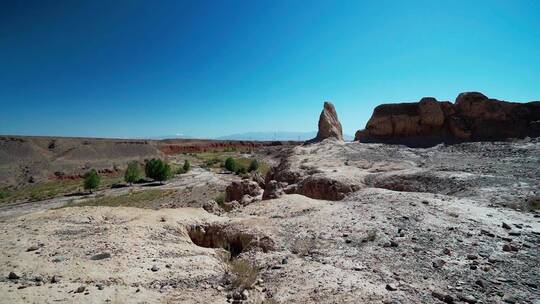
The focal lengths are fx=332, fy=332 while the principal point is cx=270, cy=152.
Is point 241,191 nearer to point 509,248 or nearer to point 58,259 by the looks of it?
point 58,259

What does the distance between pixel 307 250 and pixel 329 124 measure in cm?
1806

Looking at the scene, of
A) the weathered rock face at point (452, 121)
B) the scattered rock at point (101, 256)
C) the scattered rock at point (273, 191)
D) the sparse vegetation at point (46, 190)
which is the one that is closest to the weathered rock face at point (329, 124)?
the weathered rock face at point (452, 121)

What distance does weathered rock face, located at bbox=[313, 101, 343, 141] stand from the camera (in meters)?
25.2

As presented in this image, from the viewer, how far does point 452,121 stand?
21.8m

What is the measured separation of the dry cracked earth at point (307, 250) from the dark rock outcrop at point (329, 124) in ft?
38.7

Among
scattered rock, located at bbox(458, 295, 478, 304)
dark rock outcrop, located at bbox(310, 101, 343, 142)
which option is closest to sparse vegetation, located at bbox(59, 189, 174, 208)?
dark rock outcrop, located at bbox(310, 101, 343, 142)

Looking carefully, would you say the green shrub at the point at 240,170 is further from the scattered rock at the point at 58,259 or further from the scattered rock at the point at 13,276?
the scattered rock at the point at 13,276

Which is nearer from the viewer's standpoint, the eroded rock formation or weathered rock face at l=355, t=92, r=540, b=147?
the eroded rock formation

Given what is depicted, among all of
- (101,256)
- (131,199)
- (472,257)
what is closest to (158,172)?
(131,199)

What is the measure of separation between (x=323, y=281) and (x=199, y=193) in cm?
3721

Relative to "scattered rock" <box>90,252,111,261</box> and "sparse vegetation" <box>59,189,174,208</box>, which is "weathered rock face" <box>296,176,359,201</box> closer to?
"scattered rock" <box>90,252,111,261</box>

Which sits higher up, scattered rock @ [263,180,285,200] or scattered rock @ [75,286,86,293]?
scattered rock @ [263,180,285,200]

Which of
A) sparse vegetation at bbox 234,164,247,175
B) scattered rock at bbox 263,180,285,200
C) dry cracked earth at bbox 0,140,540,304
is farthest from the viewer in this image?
sparse vegetation at bbox 234,164,247,175

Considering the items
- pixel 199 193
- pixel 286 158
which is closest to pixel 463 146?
pixel 286 158
